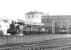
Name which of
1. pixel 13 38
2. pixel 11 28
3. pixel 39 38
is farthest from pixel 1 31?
pixel 13 38

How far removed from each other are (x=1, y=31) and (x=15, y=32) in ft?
12.5

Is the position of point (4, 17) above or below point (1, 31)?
above

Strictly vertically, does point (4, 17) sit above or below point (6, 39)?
above

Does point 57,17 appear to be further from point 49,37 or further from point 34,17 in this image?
point 49,37

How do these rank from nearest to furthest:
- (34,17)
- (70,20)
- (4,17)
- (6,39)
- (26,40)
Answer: (6,39) < (26,40) < (4,17) < (70,20) < (34,17)

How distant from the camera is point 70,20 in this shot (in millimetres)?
57781

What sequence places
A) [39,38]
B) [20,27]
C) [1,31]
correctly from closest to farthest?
[39,38] < [20,27] < [1,31]

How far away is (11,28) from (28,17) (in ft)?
111

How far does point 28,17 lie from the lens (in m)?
61.0

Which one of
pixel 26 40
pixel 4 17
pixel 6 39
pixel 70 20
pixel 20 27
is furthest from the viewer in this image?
pixel 70 20

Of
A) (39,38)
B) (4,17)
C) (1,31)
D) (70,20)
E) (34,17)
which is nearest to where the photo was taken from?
(39,38)

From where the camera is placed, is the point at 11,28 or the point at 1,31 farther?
the point at 1,31

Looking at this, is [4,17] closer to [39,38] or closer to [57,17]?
[39,38]

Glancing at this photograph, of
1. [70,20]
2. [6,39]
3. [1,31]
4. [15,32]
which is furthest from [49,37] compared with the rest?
[70,20]
